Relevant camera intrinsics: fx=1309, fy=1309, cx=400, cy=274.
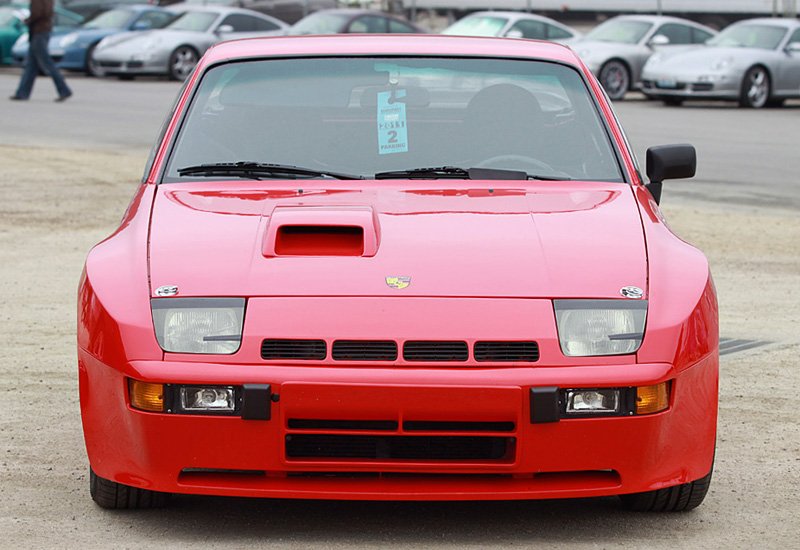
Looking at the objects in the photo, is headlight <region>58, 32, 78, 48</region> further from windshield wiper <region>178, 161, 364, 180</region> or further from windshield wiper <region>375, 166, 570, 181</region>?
windshield wiper <region>375, 166, 570, 181</region>

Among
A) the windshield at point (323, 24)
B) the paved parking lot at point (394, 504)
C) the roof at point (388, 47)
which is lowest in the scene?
the windshield at point (323, 24)

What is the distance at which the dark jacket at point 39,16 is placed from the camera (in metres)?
19.8

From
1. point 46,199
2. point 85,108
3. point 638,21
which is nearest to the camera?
point 46,199

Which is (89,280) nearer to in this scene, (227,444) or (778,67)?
(227,444)

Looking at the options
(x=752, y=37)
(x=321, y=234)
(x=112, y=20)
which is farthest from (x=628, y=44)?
(x=321, y=234)

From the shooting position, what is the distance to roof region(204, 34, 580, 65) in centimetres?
498

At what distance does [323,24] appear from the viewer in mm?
24750

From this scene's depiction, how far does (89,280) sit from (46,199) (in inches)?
293

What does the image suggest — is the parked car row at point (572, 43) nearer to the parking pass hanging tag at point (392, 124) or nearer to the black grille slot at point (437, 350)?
the parking pass hanging tag at point (392, 124)

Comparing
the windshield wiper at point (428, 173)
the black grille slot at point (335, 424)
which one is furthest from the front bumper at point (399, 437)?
the windshield wiper at point (428, 173)

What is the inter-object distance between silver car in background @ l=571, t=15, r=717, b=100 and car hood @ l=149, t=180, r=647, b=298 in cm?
1784

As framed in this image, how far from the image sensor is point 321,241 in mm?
3877

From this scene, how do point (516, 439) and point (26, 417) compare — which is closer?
point (516, 439)

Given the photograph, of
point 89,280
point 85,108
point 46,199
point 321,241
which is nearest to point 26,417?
point 89,280
